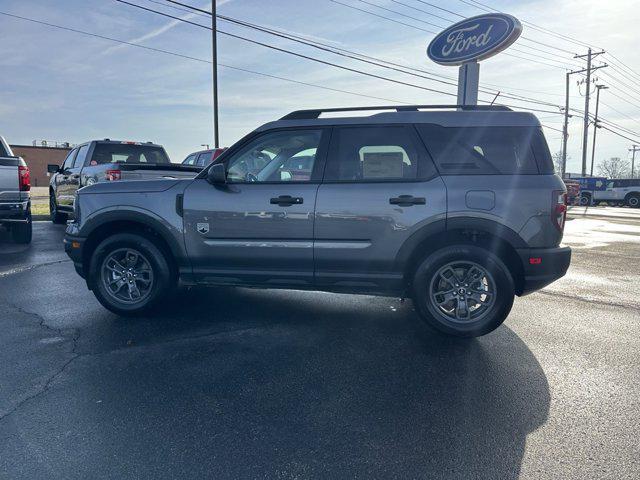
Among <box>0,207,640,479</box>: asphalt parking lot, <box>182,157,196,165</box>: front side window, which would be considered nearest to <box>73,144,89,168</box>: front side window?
<box>182,157,196,165</box>: front side window

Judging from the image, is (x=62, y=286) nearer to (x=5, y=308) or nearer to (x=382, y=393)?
(x=5, y=308)

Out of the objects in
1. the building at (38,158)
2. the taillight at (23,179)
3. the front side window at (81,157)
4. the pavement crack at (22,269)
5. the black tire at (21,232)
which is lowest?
the pavement crack at (22,269)

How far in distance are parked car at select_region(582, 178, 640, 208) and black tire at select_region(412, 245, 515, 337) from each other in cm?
3322

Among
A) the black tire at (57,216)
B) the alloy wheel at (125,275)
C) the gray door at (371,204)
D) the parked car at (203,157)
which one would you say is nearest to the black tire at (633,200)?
the parked car at (203,157)

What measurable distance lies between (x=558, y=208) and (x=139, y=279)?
4.21 m

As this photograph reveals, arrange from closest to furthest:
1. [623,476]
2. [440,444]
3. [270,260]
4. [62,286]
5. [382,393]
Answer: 1. [623,476]
2. [440,444]
3. [382,393]
4. [270,260]
5. [62,286]

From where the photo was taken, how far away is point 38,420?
2754mm

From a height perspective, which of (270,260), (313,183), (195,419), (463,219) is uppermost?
(313,183)

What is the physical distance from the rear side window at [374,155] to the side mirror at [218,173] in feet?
3.25

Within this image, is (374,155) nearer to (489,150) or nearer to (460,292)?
(489,150)

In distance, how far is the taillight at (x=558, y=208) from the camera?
12.9 ft

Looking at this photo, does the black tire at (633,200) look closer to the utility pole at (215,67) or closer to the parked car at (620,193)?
the parked car at (620,193)

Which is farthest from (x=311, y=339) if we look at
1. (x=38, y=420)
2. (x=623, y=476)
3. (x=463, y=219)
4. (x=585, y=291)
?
(x=585, y=291)

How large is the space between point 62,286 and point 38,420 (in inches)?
148
